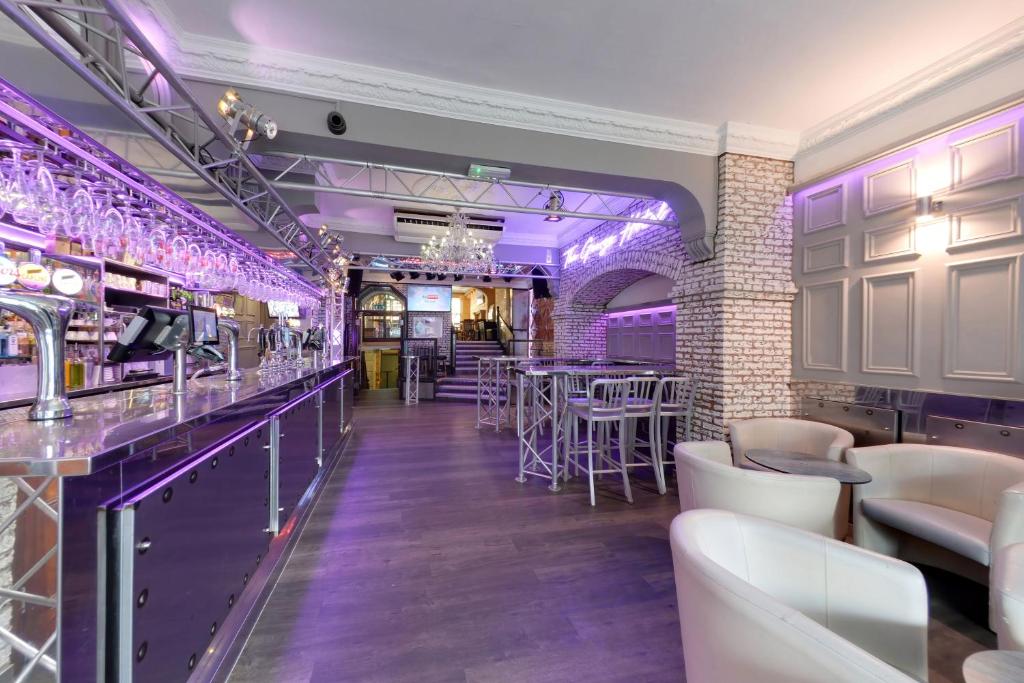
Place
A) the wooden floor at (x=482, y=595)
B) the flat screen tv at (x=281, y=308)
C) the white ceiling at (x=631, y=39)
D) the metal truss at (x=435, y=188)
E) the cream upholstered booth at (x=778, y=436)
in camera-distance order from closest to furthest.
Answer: the wooden floor at (x=482, y=595) < the white ceiling at (x=631, y=39) < the cream upholstered booth at (x=778, y=436) < the metal truss at (x=435, y=188) < the flat screen tv at (x=281, y=308)

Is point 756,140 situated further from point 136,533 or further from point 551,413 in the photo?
point 136,533

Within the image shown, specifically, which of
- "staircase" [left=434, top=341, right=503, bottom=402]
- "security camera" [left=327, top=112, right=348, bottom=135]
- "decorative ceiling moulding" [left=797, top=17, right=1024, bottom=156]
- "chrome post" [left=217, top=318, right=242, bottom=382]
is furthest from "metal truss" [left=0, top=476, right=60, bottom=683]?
"staircase" [left=434, top=341, right=503, bottom=402]

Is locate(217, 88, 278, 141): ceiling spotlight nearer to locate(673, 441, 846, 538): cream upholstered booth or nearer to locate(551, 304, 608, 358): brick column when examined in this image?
locate(673, 441, 846, 538): cream upholstered booth

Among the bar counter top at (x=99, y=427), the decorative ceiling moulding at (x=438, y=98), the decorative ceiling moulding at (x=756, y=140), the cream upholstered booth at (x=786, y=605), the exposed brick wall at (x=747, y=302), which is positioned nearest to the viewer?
the cream upholstered booth at (x=786, y=605)

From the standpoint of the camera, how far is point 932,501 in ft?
8.38

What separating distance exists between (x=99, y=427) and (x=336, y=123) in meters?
2.95

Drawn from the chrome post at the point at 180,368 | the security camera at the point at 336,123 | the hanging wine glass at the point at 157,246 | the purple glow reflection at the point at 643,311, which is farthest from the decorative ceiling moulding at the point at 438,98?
the purple glow reflection at the point at 643,311

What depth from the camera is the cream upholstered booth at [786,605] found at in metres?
0.86

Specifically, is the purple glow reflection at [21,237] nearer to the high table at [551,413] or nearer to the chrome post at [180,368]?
the chrome post at [180,368]

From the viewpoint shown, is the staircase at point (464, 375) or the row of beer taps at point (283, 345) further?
the staircase at point (464, 375)

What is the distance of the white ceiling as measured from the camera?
2672 millimetres

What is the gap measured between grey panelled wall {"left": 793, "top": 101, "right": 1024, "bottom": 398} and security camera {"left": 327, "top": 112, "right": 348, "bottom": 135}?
4.64 metres

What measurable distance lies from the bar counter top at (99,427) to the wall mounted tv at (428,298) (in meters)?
10.4

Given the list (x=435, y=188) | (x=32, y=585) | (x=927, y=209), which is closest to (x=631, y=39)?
(x=927, y=209)
